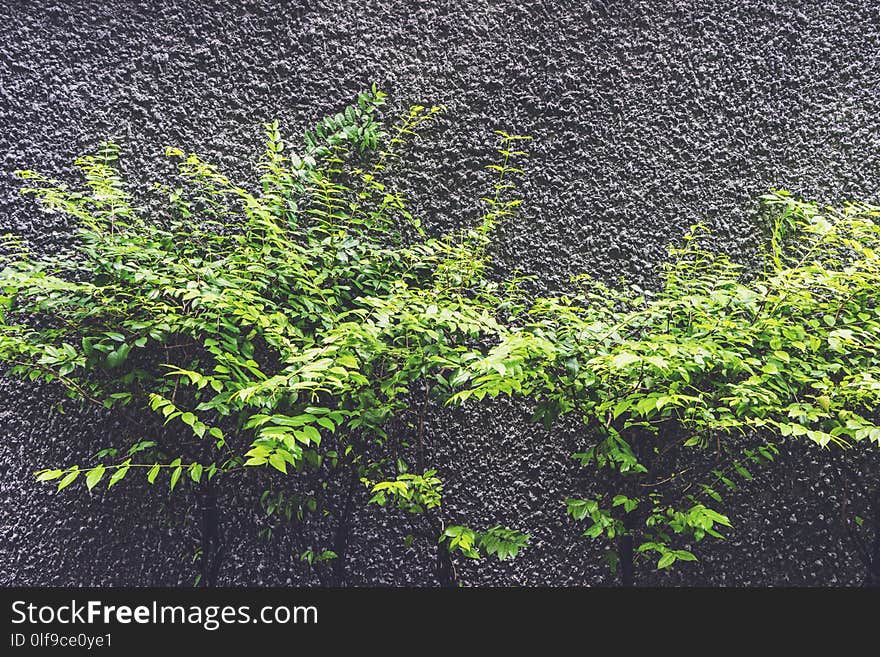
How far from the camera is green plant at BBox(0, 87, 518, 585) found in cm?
154

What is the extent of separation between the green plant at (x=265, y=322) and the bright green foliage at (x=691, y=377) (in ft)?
0.71

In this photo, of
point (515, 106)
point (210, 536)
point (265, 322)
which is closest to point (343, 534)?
point (210, 536)

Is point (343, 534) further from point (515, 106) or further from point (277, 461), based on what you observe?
point (515, 106)

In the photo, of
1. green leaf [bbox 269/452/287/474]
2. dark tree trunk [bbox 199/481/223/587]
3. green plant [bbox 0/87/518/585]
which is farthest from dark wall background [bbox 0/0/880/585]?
green leaf [bbox 269/452/287/474]

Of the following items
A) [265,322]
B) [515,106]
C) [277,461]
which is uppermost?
[515,106]

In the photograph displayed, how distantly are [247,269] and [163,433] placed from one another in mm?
725

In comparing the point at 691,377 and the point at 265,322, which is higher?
the point at 265,322

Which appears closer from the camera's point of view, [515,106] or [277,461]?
[277,461]

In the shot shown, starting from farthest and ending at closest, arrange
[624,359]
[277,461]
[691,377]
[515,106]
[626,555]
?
[515,106], [626,555], [691,377], [624,359], [277,461]

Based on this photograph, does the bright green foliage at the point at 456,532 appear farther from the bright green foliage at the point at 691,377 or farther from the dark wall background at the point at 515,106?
the dark wall background at the point at 515,106

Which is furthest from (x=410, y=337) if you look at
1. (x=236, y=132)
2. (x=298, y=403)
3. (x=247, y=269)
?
(x=236, y=132)

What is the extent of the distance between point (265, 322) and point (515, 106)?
1382 millimetres

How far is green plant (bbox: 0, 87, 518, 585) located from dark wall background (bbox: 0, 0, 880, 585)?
17 centimetres

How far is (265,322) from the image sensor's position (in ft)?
5.19
